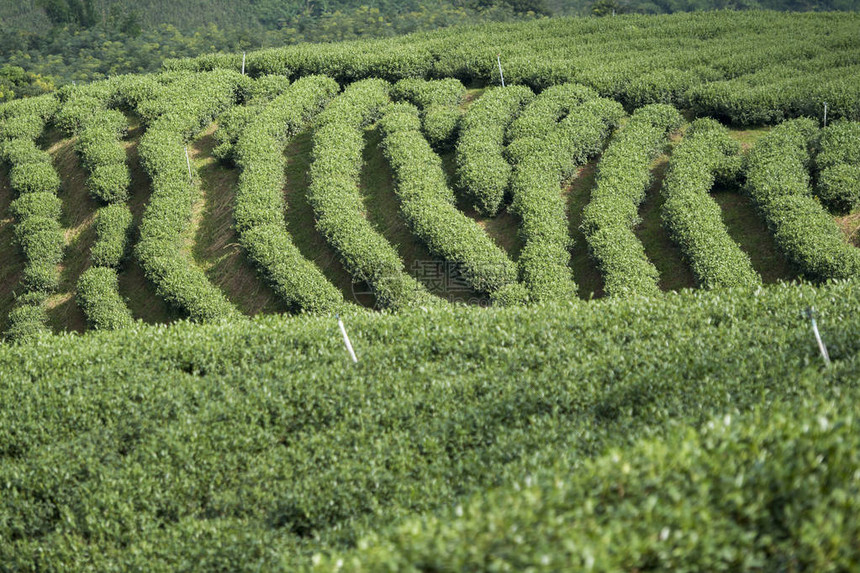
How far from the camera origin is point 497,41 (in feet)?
126

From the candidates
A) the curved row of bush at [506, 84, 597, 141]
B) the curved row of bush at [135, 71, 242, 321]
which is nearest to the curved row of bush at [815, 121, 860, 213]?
the curved row of bush at [506, 84, 597, 141]

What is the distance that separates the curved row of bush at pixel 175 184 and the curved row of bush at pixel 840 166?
16.7 meters

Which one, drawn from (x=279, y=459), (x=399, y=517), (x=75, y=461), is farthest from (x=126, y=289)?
(x=399, y=517)

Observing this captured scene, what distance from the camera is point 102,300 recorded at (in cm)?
2530

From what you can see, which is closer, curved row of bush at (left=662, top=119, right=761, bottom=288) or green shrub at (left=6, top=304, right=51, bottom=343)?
curved row of bush at (left=662, top=119, right=761, bottom=288)

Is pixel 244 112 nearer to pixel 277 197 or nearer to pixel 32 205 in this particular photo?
pixel 277 197

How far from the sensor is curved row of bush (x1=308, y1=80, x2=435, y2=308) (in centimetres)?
2344

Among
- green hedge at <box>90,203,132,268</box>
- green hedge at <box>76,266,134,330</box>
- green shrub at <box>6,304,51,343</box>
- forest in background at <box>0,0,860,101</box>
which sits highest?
forest in background at <box>0,0,860,101</box>

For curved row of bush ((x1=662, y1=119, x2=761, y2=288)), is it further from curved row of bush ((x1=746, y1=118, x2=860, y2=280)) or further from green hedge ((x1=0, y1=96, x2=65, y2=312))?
green hedge ((x1=0, y1=96, x2=65, y2=312))

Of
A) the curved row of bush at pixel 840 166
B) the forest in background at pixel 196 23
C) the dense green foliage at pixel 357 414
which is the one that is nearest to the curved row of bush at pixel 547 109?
the curved row of bush at pixel 840 166

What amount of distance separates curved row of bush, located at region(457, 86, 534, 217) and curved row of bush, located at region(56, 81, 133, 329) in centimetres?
1087

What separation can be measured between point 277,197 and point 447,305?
10.6 metres

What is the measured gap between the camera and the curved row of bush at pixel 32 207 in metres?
26.3

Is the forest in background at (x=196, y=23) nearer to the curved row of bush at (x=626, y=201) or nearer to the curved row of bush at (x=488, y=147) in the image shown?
the curved row of bush at (x=488, y=147)
